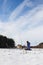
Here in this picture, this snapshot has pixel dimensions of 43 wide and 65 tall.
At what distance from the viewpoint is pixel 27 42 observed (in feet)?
61.0

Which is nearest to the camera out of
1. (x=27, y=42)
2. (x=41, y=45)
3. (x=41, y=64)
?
(x=41, y=64)

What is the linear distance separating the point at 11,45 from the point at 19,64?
72.0ft

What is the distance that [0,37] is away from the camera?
97.9ft

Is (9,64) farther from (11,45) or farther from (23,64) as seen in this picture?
(11,45)

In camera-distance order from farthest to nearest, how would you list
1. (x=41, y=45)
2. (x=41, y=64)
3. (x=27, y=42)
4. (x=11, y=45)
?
(x=11, y=45) → (x=41, y=45) → (x=27, y=42) → (x=41, y=64)

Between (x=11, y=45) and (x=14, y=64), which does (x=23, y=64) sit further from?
(x=11, y=45)

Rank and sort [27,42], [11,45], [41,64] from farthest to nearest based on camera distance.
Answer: [11,45] → [27,42] → [41,64]

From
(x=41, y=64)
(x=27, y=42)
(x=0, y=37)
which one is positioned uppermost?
(x=0, y=37)

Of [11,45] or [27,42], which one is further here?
[11,45]

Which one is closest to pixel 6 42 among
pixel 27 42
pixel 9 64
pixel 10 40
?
pixel 10 40

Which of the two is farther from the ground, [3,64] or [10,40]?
[10,40]

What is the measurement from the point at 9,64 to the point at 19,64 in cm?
37

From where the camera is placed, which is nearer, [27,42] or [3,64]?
[3,64]

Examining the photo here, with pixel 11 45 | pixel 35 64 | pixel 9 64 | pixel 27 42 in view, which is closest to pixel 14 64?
pixel 9 64
